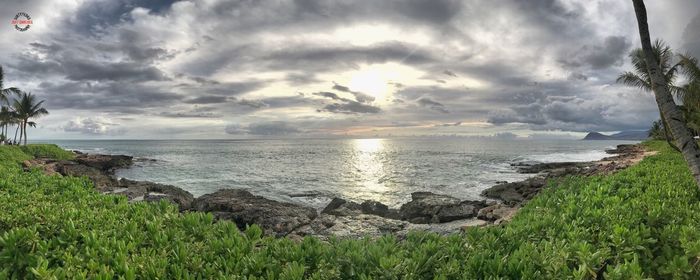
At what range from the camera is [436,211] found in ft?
65.1

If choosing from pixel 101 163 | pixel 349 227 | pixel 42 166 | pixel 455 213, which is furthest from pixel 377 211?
pixel 101 163

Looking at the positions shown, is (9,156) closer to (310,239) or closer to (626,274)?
(310,239)

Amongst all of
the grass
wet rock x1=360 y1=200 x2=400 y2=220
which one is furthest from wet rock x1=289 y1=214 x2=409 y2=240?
the grass

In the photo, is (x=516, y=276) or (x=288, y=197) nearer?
(x=516, y=276)

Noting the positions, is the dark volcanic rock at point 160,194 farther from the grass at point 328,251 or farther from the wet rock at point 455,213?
the grass at point 328,251

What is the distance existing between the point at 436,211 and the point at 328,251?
16309 millimetres

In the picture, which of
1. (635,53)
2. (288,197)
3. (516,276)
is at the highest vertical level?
(635,53)

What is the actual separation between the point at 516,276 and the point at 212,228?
400 centimetres

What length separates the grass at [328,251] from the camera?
12.6 feet

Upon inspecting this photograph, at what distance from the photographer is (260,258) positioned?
400cm

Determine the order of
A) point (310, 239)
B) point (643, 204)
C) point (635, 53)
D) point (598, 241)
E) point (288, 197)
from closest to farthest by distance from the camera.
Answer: point (310, 239) → point (598, 241) → point (643, 204) → point (635, 53) → point (288, 197)

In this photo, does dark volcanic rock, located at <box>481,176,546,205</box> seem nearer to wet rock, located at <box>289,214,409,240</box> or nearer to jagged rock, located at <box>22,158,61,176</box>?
wet rock, located at <box>289,214,409,240</box>

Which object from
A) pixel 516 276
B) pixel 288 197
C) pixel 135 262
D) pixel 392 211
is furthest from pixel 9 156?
pixel 516 276

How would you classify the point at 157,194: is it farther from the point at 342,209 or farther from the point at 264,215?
the point at 342,209
